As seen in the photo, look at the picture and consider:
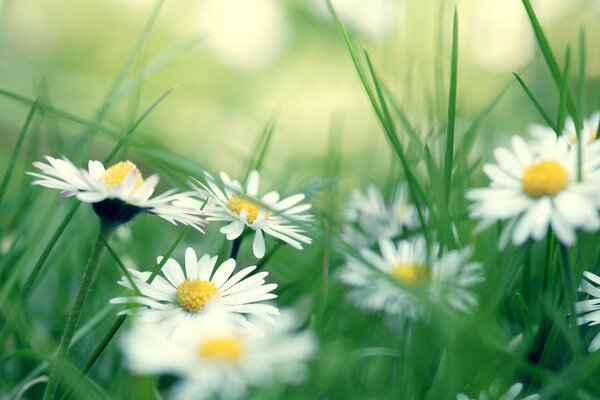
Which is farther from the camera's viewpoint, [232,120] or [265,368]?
[232,120]

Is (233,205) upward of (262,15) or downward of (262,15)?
downward

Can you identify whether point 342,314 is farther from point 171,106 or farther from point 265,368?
point 171,106

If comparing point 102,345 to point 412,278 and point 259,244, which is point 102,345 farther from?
point 412,278

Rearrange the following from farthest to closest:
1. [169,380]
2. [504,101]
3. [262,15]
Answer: [262,15], [504,101], [169,380]

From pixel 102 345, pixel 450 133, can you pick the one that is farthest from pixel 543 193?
pixel 102 345

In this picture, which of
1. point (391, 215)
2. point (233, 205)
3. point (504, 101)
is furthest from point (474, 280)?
point (504, 101)

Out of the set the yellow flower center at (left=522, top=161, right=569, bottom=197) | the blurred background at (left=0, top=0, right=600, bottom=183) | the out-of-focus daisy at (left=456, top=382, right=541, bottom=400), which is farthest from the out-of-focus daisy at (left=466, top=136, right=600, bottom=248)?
the blurred background at (left=0, top=0, right=600, bottom=183)

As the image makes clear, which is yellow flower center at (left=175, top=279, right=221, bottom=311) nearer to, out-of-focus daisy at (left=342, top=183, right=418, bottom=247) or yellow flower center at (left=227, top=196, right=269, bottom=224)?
yellow flower center at (left=227, top=196, right=269, bottom=224)
